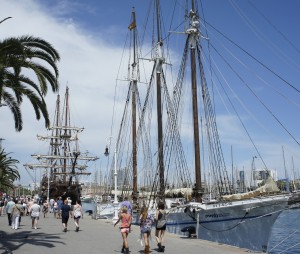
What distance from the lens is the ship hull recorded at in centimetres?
1587

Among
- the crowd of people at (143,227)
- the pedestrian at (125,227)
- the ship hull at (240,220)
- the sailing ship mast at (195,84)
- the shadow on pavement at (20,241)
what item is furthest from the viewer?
the sailing ship mast at (195,84)

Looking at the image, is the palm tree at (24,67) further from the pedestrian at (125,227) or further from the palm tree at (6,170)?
the palm tree at (6,170)

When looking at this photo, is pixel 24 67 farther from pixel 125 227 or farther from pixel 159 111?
pixel 159 111

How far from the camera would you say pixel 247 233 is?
16.6 metres

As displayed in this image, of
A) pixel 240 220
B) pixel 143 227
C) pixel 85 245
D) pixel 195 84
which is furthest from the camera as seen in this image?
pixel 195 84

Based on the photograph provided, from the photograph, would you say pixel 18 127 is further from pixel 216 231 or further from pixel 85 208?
pixel 85 208

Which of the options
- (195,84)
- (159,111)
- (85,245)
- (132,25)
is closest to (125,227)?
(85,245)

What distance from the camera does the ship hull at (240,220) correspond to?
625 inches

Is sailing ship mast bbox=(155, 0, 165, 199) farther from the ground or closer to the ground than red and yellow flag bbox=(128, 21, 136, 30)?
closer to the ground

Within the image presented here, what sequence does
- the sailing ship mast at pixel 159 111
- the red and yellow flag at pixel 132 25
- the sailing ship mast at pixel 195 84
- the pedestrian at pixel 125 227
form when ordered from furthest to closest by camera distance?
the red and yellow flag at pixel 132 25
the sailing ship mast at pixel 159 111
the sailing ship mast at pixel 195 84
the pedestrian at pixel 125 227

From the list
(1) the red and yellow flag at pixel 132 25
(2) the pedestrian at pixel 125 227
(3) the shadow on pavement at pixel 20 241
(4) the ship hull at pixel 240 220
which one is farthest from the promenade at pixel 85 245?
(1) the red and yellow flag at pixel 132 25

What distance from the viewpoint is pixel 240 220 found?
668 inches

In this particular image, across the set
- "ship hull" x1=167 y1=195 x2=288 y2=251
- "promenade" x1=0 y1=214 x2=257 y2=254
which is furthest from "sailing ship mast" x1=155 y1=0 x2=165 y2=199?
"promenade" x1=0 y1=214 x2=257 y2=254

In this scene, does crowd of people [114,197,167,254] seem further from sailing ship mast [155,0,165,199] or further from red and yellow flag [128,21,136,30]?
red and yellow flag [128,21,136,30]
